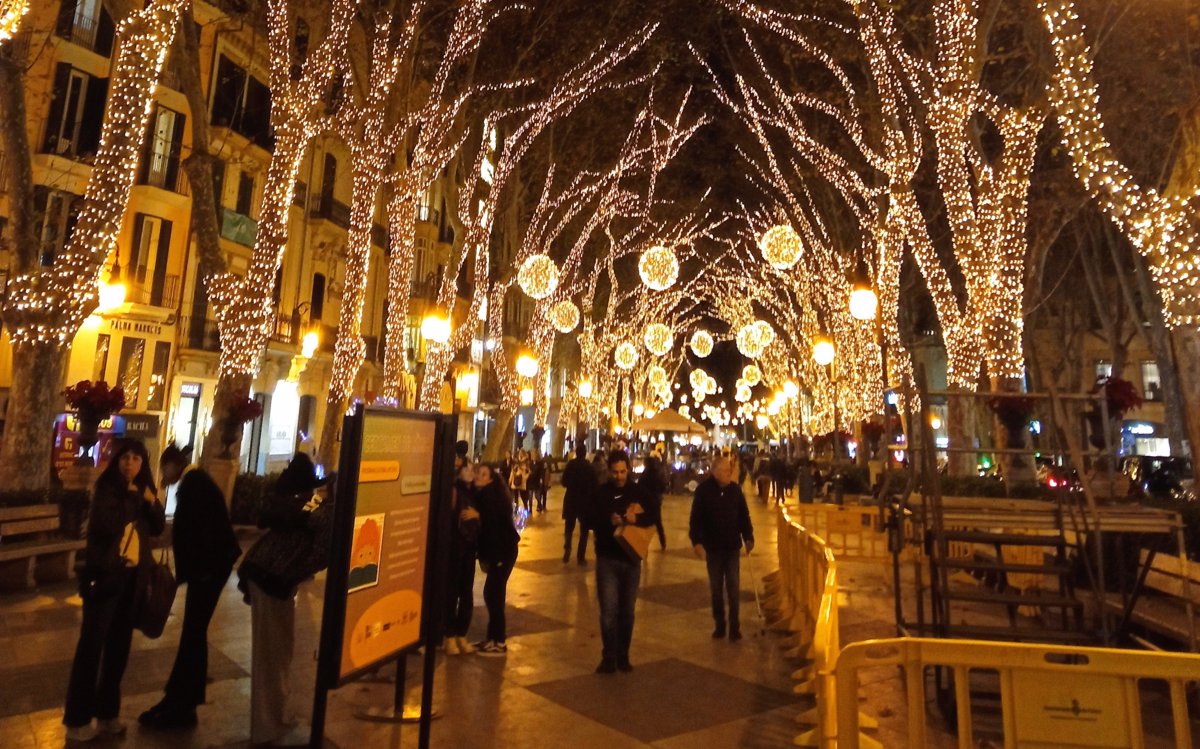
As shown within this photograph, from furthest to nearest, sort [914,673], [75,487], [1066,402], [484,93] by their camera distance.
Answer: [484,93] < [75,487] < [1066,402] < [914,673]

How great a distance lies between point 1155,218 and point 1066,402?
9.95ft

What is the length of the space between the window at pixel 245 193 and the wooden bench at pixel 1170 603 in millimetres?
22981

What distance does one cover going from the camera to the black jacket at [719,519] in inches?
283

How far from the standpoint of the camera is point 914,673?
3.29 meters

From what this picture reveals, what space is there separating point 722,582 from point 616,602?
5.33 ft

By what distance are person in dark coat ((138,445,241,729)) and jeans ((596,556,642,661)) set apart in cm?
Answer: 279

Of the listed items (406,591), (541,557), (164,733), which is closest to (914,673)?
(406,591)

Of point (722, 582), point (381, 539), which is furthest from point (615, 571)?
point (381, 539)

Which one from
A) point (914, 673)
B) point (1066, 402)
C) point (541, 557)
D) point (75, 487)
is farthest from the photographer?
point (541, 557)

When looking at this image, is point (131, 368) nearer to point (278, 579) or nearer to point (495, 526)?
point (495, 526)

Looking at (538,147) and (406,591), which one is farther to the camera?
(538,147)

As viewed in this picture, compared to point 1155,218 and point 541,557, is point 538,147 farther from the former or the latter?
point 1155,218

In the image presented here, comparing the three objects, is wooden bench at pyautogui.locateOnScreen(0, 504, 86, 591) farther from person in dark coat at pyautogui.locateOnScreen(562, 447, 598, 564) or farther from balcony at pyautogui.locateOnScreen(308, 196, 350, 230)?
balcony at pyautogui.locateOnScreen(308, 196, 350, 230)

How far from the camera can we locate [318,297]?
26.2 m
